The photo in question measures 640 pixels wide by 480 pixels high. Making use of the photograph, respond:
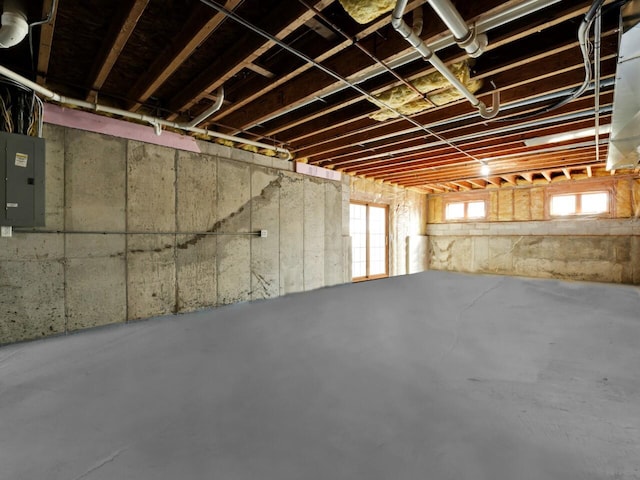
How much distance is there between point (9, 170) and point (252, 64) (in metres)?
2.09

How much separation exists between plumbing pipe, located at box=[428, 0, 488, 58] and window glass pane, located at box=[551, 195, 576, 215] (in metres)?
5.81

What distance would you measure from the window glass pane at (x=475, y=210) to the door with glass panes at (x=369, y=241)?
7.54 ft

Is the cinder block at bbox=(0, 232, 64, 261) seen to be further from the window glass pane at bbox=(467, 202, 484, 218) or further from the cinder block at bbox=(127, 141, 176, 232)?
the window glass pane at bbox=(467, 202, 484, 218)

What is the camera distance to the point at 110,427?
4.20 feet

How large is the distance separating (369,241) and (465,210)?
2.93m

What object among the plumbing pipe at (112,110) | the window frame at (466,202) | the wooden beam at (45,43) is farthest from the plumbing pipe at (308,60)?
the window frame at (466,202)

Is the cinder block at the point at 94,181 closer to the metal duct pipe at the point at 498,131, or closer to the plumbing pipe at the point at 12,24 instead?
the plumbing pipe at the point at 12,24

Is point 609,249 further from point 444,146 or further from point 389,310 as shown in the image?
point 389,310

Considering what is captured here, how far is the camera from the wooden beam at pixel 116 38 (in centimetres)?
171

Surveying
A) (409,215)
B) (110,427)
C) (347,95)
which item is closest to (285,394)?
(110,427)

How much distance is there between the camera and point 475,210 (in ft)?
23.8

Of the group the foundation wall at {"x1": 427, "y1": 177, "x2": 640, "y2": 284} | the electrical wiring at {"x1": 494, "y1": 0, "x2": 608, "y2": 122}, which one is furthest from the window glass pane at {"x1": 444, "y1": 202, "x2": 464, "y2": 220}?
the electrical wiring at {"x1": 494, "y1": 0, "x2": 608, "y2": 122}

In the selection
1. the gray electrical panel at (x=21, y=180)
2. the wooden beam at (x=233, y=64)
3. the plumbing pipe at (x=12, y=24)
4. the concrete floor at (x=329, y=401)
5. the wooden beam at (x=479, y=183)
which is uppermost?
the wooden beam at (x=233, y=64)

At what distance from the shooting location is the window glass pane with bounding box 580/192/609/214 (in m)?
5.69
